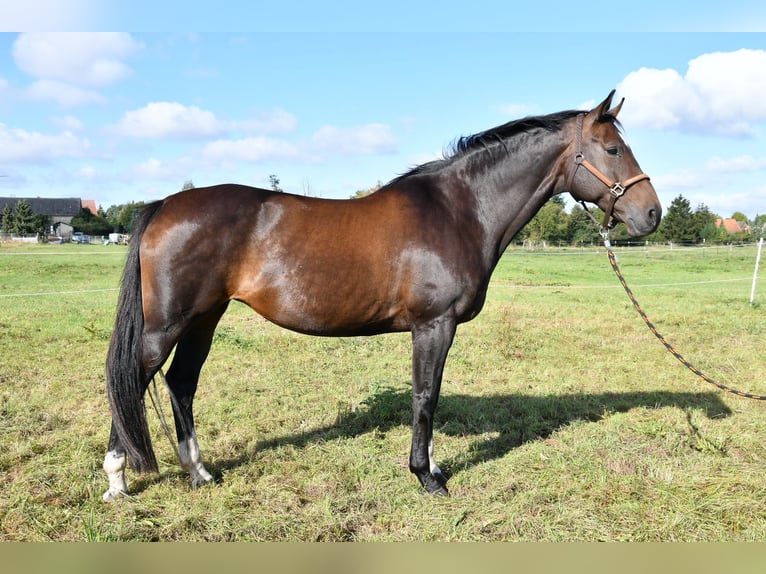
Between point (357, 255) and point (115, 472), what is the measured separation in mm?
2290

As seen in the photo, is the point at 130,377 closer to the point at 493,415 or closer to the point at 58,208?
the point at 493,415

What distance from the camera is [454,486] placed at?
3906mm

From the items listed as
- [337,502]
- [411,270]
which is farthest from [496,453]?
[411,270]

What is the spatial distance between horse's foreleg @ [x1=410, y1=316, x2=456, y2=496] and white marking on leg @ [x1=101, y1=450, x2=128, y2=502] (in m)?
2.08

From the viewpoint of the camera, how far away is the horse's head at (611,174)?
12.8 ft

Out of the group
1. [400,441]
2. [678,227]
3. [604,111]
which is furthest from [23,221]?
[678,227]

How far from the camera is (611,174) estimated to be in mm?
3953

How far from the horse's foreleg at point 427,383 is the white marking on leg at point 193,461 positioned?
1.58 metres

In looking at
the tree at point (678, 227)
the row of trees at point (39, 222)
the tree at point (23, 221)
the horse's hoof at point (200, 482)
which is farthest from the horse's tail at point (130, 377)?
the tree at point (23, 221)

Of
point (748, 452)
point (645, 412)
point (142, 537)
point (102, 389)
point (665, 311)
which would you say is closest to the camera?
point (142, 537)

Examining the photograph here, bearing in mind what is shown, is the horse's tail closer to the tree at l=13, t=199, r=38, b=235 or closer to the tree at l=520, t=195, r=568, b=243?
the tree at l=520, t=195, r=568, b=243

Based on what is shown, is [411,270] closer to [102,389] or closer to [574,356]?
[102,389]

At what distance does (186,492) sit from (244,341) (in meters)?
4.58

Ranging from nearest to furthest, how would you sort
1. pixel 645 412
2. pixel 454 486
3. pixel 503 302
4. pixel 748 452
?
pixel 454 486, pixel 748 452, pixel 645 412, pixel 503 302
